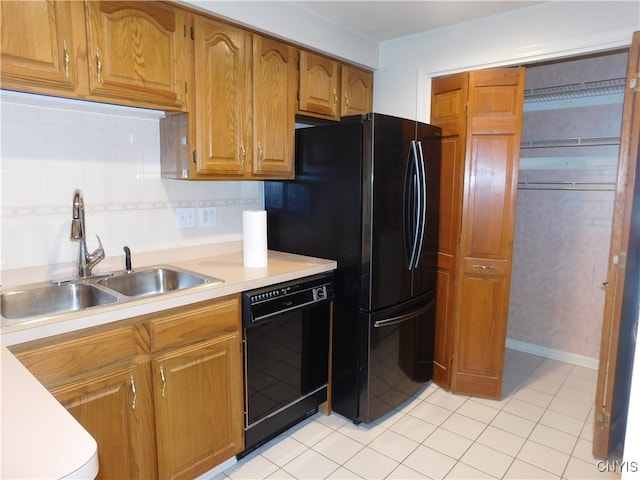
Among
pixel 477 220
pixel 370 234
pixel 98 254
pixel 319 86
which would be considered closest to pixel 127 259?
pixel 98 254

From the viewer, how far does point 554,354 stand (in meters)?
3.29

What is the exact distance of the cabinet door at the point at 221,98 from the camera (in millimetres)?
1999

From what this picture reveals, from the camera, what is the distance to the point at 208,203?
248 cm

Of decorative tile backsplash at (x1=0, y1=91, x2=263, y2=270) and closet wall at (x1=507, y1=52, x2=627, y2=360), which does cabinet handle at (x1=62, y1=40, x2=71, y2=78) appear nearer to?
decorative tile backsplash at (x1=0, y1=91, x2=263, y2=270)

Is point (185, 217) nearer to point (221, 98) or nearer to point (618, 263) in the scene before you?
point (221, 98)

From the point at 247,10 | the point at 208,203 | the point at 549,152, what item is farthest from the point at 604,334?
the point at 247,10

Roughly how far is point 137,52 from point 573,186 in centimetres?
303

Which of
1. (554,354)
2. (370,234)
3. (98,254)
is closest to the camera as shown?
(98,254)

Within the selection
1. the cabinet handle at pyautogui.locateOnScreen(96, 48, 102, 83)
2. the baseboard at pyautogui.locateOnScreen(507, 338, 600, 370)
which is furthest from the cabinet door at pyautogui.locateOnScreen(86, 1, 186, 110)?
the baseboard at pyautogui.locateOnScreen(507, 338, 600, 370)

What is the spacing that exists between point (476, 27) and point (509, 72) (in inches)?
15.0

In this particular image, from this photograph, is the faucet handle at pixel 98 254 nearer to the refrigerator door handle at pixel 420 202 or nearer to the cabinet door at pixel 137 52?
the cabinet door at pixel 137 52

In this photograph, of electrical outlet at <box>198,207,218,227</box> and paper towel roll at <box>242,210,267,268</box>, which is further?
electrical outlet at <box>198,207,218,227</box>

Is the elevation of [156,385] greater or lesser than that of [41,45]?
lesser

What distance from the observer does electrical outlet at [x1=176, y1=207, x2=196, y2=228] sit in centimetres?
234
